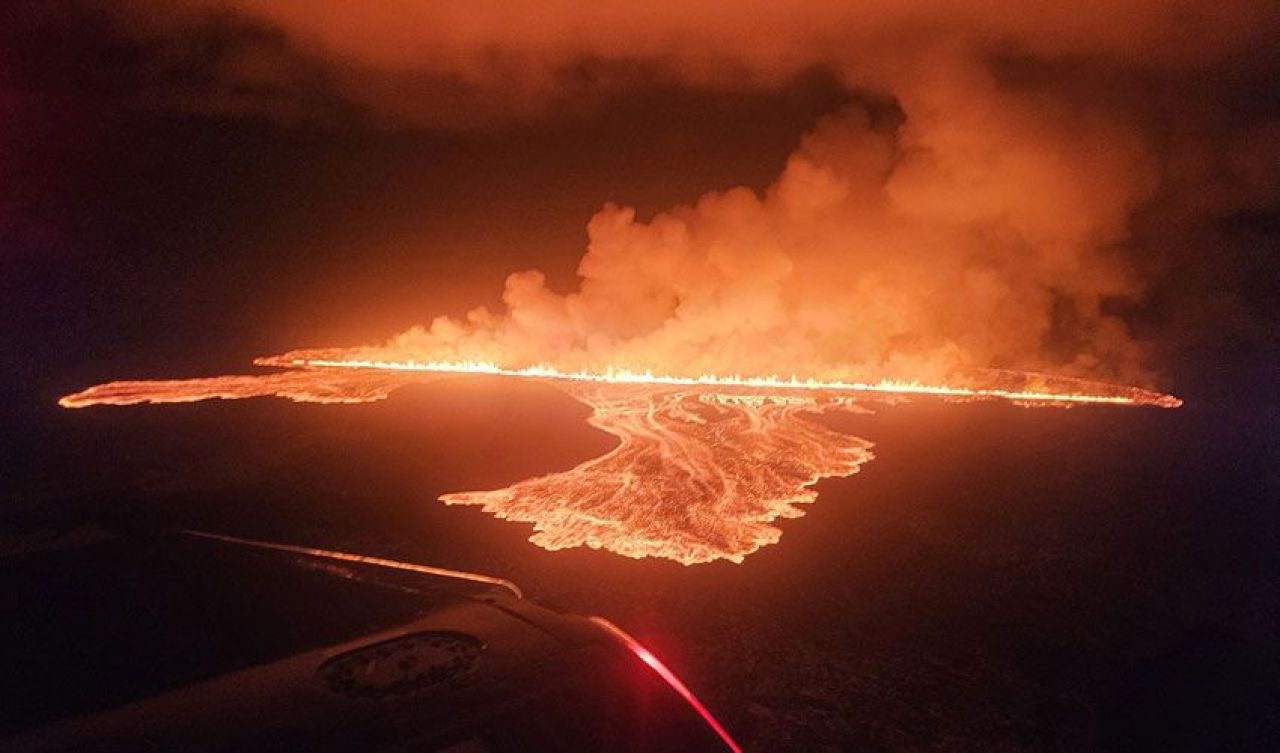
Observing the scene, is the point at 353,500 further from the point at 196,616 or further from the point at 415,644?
the point at 415,644

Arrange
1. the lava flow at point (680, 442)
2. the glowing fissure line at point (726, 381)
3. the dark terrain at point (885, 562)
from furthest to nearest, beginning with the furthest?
1. the glowing fissure line at point (726, 381)
2. the lava flow at point (680, 442)
3. the dark terrain at point (885, 562)

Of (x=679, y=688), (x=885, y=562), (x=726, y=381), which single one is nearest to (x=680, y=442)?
(x=885, y=562)

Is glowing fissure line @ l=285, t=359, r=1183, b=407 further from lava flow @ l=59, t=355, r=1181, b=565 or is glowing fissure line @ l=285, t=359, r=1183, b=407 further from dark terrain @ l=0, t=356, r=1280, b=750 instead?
dark terrain @ l=0, t=356, r=1280, b=750

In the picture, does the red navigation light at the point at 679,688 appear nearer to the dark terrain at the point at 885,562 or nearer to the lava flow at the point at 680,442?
the dark terrain at the point at 885,562

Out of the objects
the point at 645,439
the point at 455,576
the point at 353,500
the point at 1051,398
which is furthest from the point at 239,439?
the point at 1051,398

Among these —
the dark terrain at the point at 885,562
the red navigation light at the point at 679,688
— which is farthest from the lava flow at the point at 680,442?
the red navigation light at the point at 679,688

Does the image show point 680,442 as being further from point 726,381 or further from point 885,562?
point 726,381

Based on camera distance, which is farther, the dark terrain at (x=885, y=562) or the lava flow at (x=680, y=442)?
the lava flow at (x=680, y=442)
